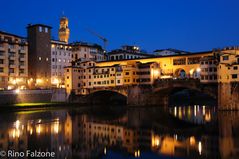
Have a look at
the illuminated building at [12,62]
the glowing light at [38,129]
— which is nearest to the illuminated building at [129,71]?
the illuminated building at [12,62]

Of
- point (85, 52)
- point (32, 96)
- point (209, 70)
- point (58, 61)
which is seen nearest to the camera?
point (209, 70)

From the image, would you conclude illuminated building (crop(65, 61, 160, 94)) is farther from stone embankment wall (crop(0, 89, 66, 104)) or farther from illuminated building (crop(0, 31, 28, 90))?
illuminated building (crop(0, 31, 28, 90))

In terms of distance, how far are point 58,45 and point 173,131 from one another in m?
68.8

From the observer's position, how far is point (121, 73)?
8469cm

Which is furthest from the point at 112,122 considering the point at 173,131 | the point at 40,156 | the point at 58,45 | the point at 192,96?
the point at 192,96

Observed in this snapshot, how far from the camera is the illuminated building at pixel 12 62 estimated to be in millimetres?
85812

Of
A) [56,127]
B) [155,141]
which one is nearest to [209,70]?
[155,141]

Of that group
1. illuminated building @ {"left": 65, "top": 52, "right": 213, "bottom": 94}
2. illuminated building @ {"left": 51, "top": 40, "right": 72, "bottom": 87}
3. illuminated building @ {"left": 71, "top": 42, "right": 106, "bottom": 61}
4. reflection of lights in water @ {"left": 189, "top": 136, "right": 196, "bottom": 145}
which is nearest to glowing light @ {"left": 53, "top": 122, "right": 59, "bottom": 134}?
reflection of lights in water @ {"left": 189, "top": 136, "right": 196, "bottom": 145}

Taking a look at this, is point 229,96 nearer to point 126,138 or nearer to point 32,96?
point 126,138

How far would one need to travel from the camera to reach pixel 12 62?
88.9 metres

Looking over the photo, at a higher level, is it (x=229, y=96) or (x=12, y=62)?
(x=12, y=62)

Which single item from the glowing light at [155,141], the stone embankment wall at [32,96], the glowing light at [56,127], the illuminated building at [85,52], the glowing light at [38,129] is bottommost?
the glowing light at [155,141]

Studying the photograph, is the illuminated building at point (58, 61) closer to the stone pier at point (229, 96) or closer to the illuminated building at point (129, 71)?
the illuminated building at point (129, 71)

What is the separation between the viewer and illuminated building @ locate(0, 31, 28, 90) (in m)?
85.8
